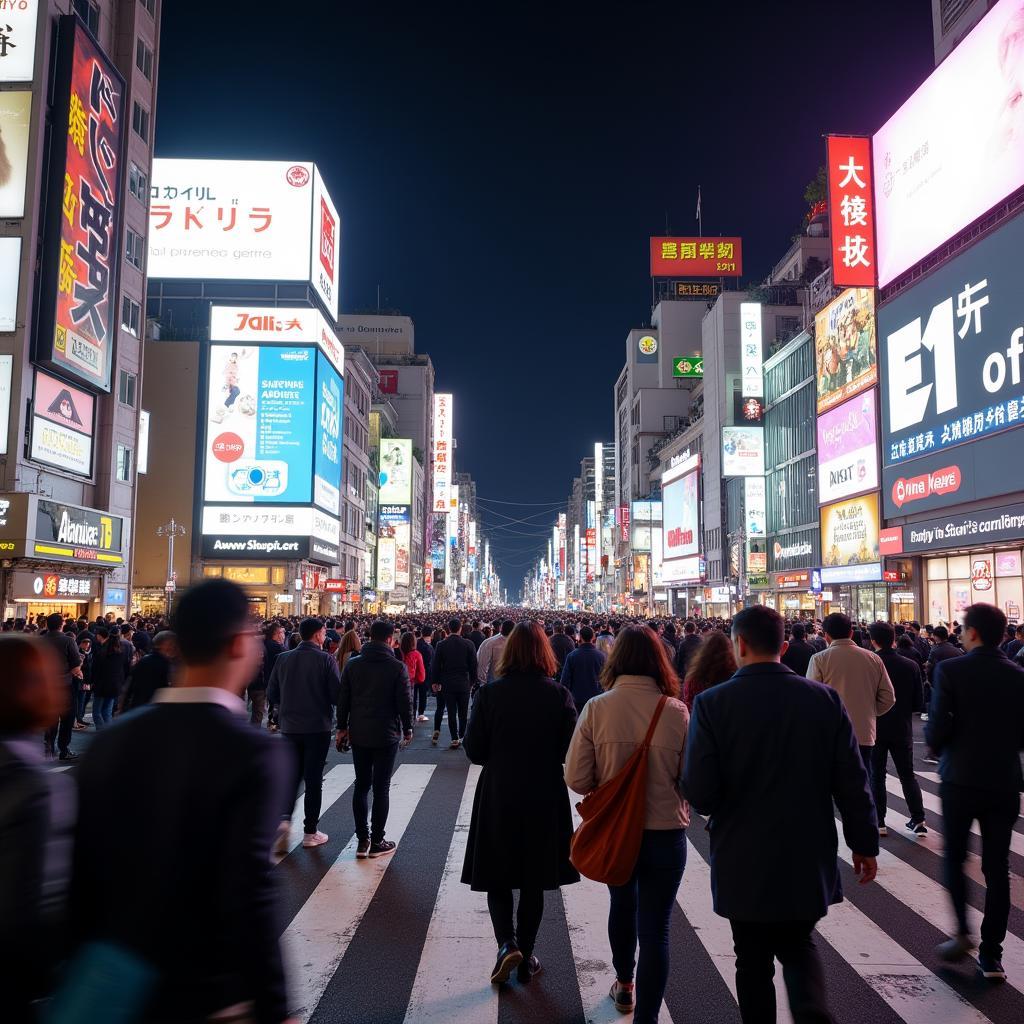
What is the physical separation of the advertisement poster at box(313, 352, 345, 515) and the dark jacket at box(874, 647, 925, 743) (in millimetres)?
49677

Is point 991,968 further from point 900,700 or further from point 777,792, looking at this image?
point 900,700

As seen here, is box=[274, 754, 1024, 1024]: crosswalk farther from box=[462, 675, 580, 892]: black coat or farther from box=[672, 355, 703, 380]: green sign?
box=[672, 355, 703, 380]: green sign

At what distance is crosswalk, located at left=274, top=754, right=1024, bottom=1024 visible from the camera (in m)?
4.54

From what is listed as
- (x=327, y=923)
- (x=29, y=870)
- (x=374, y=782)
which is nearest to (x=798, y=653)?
(x=374, y=782)

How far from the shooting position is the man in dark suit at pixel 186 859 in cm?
200

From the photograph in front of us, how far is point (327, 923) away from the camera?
5.83 metres

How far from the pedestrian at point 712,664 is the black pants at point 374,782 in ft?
10.8

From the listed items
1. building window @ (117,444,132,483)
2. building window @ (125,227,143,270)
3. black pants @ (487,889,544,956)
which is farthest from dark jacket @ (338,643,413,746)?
building window @ (125,227,143,270)

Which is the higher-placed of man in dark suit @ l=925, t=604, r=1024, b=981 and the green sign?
the green sign

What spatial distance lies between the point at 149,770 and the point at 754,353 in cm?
5885

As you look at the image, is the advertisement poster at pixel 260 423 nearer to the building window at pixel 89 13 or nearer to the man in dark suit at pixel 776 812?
the building window at pixel 89 13

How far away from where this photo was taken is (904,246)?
106 feet

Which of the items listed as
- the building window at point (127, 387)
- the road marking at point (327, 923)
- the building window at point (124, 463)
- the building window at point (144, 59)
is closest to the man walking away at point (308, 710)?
the road marking at point (327, 923)

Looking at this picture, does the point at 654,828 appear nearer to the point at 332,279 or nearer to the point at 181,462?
the point at 181,462
